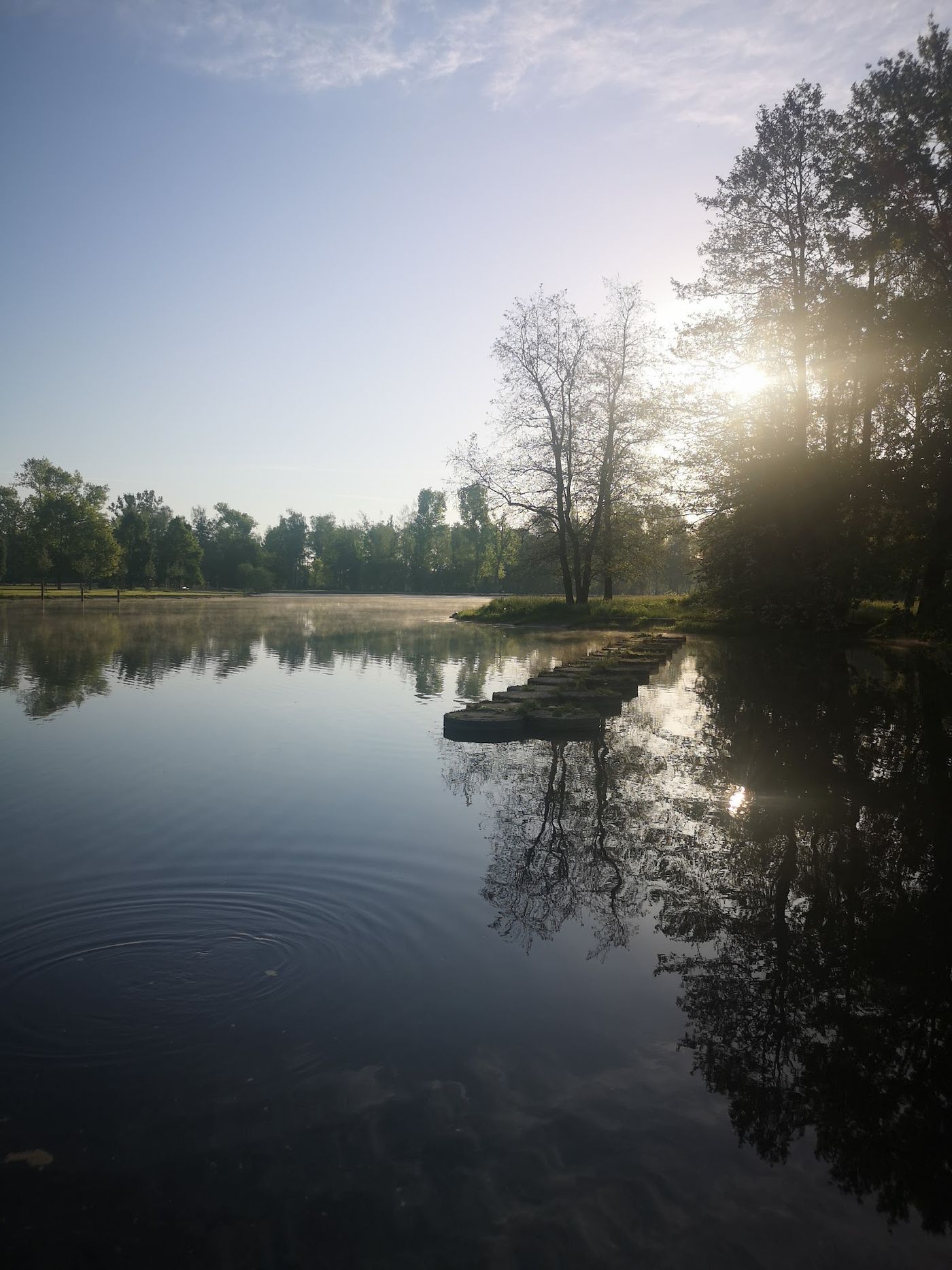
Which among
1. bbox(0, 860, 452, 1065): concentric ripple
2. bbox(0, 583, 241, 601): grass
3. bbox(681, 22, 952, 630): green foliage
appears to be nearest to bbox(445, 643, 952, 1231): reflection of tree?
bbox(0, 860, 452, 1065): concentric ripple

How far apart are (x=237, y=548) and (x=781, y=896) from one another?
131 m

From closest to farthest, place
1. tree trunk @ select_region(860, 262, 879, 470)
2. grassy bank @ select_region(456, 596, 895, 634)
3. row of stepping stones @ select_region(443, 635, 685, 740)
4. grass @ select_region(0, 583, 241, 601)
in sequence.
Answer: row of stepping stones @ select_region(443, 635, 685, 740) → tree trunk @ select_region(860, 262, 879, 470) → grassy bank @ select_region(456, 596, 895, 634) → grass @ select_region(0, 583, 241, 601)

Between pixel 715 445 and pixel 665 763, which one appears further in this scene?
pixel 715 445

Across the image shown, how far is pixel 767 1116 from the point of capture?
3270mm

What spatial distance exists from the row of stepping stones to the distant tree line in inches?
1180

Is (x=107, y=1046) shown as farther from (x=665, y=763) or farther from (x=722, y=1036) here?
(x=665, y=763)

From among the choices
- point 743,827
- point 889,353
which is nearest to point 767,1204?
point 743,827

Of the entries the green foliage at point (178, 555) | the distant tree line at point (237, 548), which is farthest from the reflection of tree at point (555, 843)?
the green foliage at point (178, 555)

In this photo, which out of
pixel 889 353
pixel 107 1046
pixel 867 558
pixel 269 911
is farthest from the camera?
pixel 867 558

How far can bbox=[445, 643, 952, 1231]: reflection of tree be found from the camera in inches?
130

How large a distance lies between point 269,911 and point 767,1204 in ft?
10.1

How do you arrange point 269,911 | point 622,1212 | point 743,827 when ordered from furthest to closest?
point 743,827 < point 269,911 < point 622,1212

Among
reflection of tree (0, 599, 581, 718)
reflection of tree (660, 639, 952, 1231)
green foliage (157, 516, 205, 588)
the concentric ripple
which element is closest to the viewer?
reflection of tree (660, 639, 952, 1231)

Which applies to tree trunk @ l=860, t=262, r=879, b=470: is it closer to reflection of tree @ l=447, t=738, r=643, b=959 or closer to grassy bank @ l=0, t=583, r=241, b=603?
reflection of tree @ l=447, t=738, r=643, b=959
